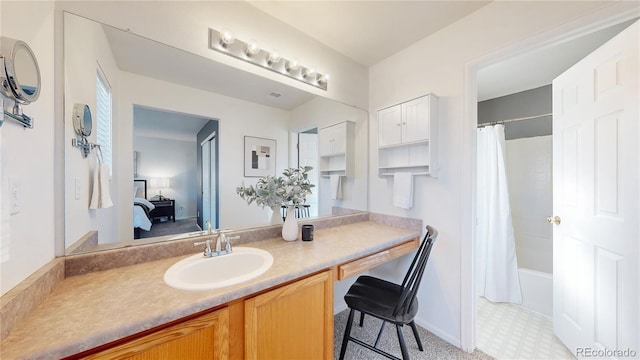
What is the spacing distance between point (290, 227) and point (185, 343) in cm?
84

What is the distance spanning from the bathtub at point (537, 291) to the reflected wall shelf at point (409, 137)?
1.63 metres

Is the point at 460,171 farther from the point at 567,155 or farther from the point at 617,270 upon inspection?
the point at 617,270

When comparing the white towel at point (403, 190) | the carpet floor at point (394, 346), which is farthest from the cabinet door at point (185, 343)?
the white towel at point (403, 190)

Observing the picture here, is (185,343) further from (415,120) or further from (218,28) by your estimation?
(415,120)

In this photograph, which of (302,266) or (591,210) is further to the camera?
(591,210)

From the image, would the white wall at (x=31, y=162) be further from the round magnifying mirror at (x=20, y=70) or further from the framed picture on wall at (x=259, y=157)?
the framed picture on wall at (x=259, y=157)

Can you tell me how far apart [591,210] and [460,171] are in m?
0.74

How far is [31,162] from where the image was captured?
0.76 m

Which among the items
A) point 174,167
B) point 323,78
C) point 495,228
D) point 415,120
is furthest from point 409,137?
point 174,167

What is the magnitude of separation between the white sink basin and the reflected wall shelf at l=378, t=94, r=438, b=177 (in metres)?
1.34

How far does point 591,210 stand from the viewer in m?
1.37

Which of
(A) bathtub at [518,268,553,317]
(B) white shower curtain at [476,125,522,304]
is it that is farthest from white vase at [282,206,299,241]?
(A) bathtub at [518,268,553,317]

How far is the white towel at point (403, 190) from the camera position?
71.7 inches

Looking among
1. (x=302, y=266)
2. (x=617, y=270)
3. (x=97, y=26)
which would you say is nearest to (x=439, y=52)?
(x=617, y=270)
